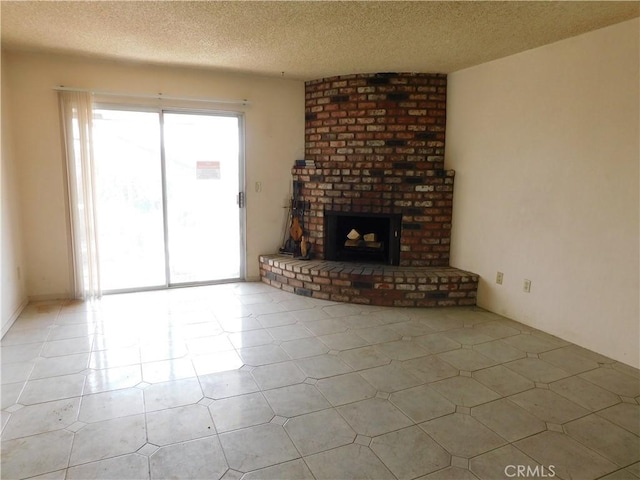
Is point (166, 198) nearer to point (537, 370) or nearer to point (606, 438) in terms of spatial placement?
point (537, 370)

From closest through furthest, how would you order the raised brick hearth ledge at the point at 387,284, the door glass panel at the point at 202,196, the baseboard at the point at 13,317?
the baseboard at the point at 13,317
the raised brick hearth ledge at the point at 387,284
the door glass panel at the point at 202,196

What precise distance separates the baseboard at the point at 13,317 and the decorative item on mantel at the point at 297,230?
2.56m

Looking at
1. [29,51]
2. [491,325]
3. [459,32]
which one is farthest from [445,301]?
[29,51]

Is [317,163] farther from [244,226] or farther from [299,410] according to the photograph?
[299,410]

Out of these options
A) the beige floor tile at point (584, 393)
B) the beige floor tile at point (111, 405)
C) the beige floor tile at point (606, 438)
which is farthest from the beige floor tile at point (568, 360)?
the beige floor tile at point (111, 405)

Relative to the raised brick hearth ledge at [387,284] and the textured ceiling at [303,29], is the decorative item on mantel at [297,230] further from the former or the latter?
the textured ceiling at [303,29]

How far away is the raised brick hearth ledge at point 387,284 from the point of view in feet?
12.9

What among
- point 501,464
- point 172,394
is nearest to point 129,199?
point 172,394

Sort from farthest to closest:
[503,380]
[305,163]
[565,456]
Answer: [305,163] → [503,380] → [565,456]

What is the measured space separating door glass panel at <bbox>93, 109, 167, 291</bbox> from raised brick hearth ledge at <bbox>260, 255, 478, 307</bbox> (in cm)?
159

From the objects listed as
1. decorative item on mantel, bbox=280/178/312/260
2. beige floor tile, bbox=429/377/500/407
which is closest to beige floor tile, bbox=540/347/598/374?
beige floor tile, bbox=429/377/500/407

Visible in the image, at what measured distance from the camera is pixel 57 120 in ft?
12.6

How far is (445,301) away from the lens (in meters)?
3.97

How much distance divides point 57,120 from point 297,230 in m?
2.59
